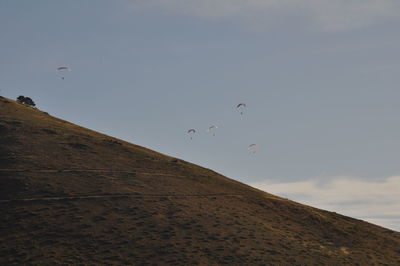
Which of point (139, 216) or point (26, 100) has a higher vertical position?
point (26, 100)

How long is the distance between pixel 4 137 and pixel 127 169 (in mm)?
21482

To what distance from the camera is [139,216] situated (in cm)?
6372

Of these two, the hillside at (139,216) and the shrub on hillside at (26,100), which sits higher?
the shrub on hillside at (26,100)

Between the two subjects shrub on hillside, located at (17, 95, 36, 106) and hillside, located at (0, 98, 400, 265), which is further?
shrub on hillside, located at (17, 95, 36, 106)

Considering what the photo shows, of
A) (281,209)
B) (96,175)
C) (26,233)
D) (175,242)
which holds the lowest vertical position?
(26,233)

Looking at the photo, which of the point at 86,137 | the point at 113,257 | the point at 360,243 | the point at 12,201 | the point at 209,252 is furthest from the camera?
the point at 86,137

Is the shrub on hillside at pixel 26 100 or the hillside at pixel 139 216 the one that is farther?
the shrub on hillside at pixel 26 100

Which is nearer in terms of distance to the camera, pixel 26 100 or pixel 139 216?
pixel 139 216

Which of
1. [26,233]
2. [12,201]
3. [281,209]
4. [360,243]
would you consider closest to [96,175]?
[12,201]

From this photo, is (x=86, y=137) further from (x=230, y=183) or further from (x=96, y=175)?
(x=230, y=183)

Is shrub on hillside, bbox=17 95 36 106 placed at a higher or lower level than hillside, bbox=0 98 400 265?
higher

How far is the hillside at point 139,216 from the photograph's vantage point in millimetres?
54094

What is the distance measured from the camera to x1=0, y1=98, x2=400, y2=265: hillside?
177 ft

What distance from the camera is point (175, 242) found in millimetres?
57438
